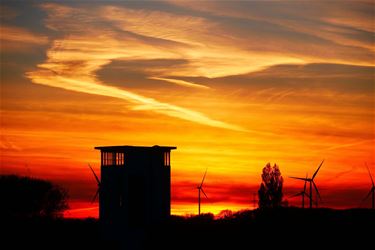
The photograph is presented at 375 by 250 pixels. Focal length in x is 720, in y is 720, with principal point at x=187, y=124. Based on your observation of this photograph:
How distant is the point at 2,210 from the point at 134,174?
5279 centimetres

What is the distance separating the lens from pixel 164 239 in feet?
366

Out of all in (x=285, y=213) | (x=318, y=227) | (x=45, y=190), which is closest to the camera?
(x=318, y=227)

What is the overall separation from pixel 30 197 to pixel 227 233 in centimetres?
5964

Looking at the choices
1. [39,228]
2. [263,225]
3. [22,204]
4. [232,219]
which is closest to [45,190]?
[22,204]

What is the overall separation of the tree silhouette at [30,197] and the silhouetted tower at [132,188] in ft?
151

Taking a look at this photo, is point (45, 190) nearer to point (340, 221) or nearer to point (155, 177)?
point (155, 177)

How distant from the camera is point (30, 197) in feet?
522

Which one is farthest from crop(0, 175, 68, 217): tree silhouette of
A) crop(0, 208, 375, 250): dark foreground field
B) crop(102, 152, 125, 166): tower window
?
crop(102, 152, 125, 166): tower window

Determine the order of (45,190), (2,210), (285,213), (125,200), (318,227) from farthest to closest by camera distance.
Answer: (45,190) < (2,210) < (285,213) < (318,227) < (125,200)

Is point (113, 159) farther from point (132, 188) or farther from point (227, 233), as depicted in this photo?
point (227, 233)

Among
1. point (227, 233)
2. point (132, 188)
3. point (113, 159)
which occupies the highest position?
point (113, 159)

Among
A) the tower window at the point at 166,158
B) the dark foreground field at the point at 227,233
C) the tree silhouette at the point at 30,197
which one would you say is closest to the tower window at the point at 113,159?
the tower window at the point at 166,158

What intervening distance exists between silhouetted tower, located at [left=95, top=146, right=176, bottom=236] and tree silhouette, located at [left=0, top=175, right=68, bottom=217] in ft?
151

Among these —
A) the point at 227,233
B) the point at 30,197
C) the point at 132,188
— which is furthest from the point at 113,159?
the point at 30,197
